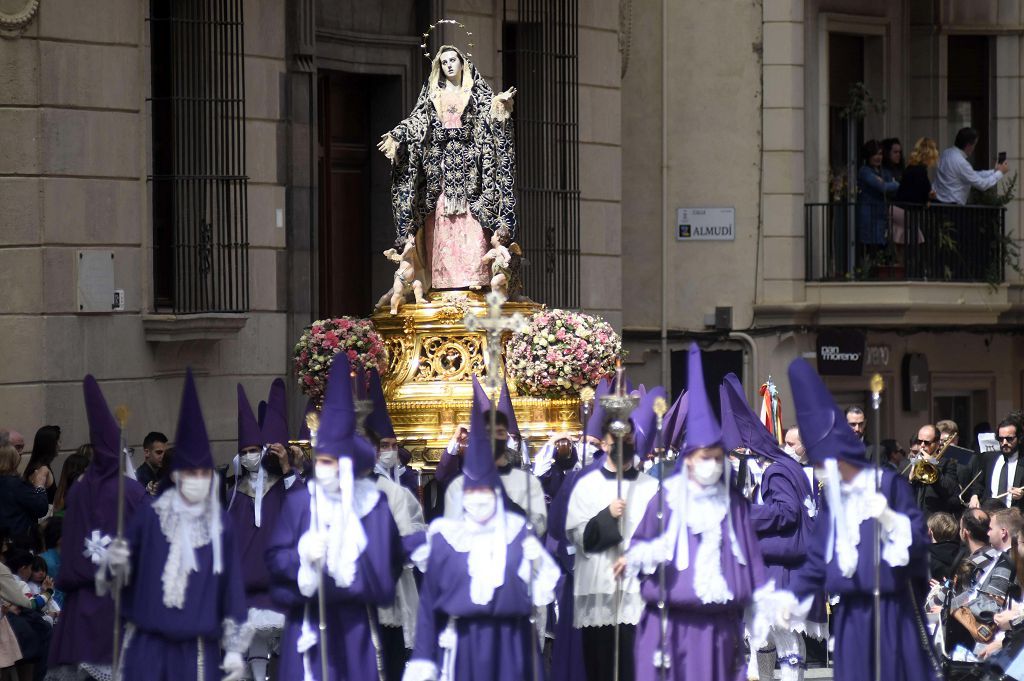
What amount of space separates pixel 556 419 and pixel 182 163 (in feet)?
13.2

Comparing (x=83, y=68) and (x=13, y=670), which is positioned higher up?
(x=83, y=68)

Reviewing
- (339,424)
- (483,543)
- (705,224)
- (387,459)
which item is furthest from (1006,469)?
(339,424)

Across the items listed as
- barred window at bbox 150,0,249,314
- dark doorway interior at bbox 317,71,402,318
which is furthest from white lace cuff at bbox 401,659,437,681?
dark doorway interior at bbox 317,71,402,318

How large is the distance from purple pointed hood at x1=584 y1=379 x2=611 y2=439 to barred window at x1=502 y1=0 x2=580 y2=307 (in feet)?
20.0

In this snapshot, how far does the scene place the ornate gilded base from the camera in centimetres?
1577

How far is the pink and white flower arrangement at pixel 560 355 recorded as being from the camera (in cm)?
1558

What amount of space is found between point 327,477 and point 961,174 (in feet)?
47.1

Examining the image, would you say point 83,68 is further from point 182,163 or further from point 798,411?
point 798,411

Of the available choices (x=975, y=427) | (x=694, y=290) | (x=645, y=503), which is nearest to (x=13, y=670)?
(x=645, y=503)

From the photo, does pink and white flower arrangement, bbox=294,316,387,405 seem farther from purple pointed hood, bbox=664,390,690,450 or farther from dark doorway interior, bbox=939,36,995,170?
dark doorway interior, bbox=939,36,995,170

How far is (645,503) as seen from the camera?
486 inches

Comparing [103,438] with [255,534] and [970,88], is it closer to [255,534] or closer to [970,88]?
[255,534]

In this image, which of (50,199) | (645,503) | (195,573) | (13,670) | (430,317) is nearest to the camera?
(195,573)

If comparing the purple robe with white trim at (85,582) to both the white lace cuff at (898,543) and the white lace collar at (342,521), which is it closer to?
the white lace collar at (342,521)
